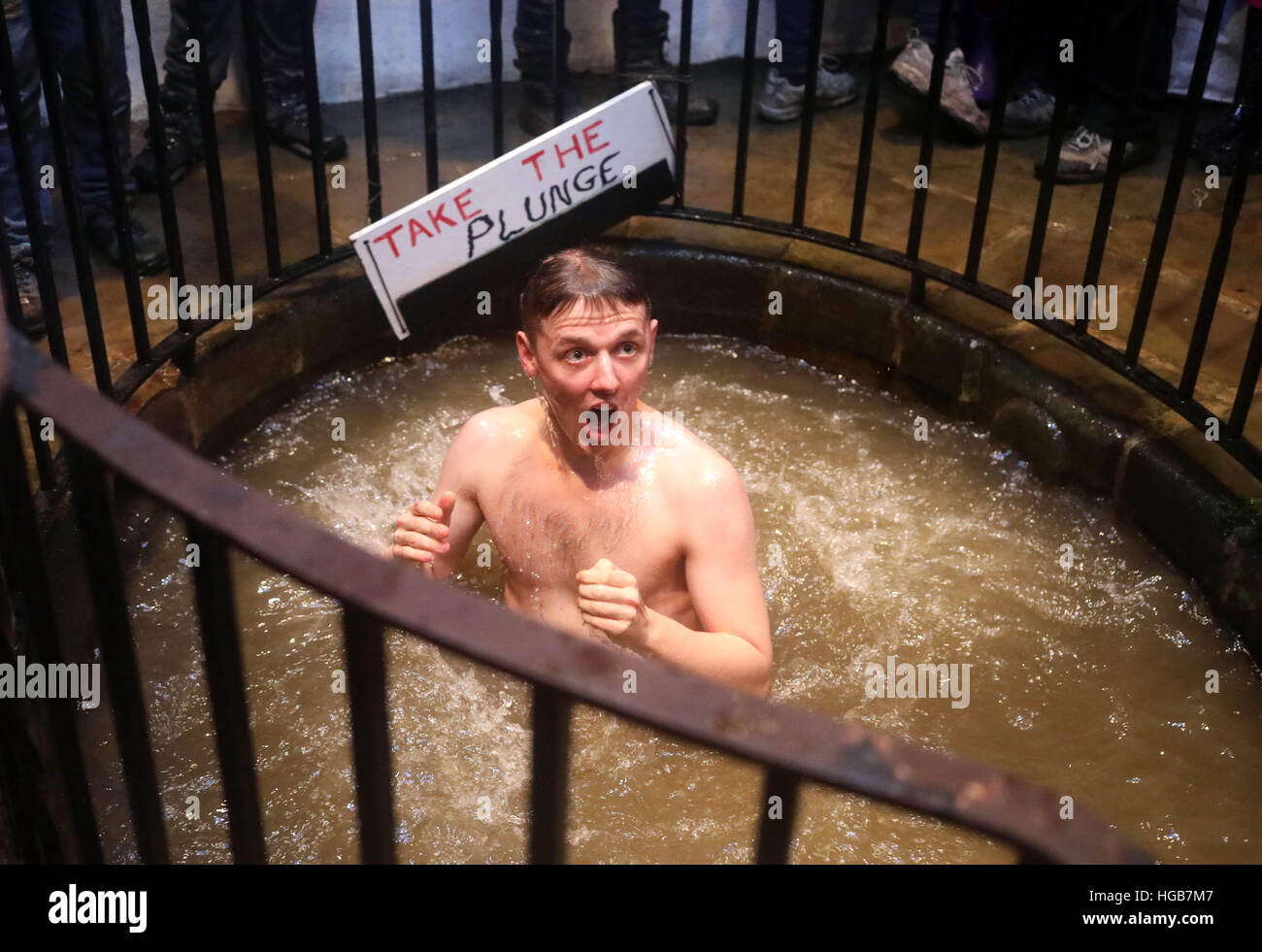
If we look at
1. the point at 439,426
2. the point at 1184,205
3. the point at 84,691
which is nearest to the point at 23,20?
the point at 439,426

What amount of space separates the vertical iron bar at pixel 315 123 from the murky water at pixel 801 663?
0.59 metres

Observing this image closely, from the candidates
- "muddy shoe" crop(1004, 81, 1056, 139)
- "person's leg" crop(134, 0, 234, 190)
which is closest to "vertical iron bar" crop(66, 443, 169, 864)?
"person's leg" crop(134, 0, 234, 190)

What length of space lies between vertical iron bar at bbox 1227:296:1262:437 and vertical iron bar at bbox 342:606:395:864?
8.65 feet

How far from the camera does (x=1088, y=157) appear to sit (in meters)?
5.54

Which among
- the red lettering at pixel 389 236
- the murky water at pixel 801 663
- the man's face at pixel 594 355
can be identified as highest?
the man's face at pixel 594 355

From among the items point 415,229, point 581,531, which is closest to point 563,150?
point 415,229

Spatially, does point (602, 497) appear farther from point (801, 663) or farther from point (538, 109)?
point (538, 109)

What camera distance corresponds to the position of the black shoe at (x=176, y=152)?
518 cm

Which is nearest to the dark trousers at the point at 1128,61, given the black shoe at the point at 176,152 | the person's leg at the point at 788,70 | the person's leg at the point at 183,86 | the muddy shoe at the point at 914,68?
the muddy shoe at the point at 914,68

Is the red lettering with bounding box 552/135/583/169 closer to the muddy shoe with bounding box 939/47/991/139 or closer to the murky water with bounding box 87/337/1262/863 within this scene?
the murky water with bounding box 87/337/1262/863

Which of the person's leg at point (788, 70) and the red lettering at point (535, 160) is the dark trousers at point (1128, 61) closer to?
the person's leg at point (788, 70)

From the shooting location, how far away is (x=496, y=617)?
53.1 inches

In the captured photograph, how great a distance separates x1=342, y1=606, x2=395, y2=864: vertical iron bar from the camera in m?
1.47
